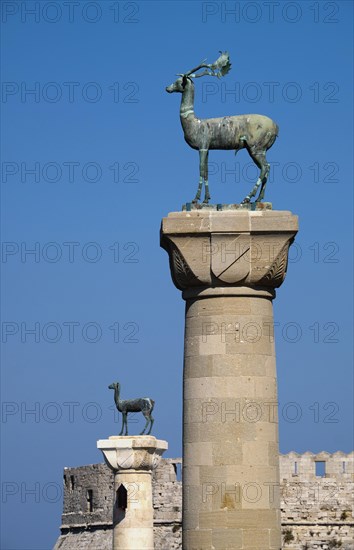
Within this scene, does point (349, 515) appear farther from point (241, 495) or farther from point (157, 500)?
point (241, 495)

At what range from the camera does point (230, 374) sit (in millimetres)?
17203

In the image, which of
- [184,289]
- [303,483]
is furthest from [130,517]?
[303,483]

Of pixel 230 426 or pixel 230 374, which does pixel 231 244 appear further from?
pixel 230 426

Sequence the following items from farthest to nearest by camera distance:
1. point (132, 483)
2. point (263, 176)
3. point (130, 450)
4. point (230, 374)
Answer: point (132, 483), point (130, 450), point (263, 176), point (230, 374)

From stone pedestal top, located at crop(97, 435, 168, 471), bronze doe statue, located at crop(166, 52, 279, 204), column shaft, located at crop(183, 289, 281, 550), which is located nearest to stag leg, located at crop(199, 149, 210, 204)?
bronze doe statue, located at crop(166, 52, 279, 204)

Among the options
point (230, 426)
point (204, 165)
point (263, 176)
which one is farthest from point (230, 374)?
point (204, 165)

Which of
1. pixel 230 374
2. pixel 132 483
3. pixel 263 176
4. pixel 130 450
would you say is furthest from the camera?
pixel 132 483

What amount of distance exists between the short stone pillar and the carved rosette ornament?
39.9 feet

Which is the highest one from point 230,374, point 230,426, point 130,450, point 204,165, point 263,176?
point 204,165

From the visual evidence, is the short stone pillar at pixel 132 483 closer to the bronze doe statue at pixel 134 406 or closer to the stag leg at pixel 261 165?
the bronze doe statue at pixel 134 406

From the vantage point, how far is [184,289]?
58.2ft

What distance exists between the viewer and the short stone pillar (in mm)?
29125

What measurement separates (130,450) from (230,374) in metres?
12.2

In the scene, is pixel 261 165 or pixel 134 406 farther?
pixel 134 406
